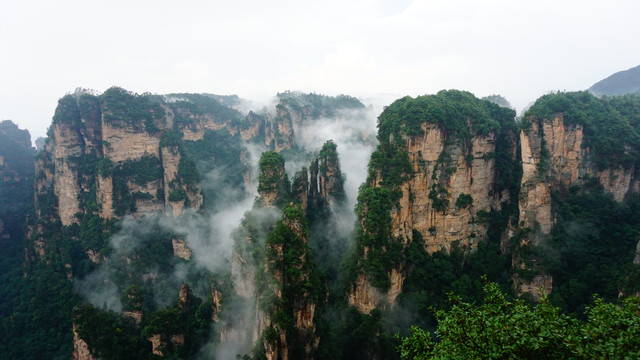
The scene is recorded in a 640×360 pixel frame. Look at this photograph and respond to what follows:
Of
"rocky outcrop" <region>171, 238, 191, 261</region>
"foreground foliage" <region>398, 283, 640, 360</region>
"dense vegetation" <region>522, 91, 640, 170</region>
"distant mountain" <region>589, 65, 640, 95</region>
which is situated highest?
"distant mountain" <region>589, 65, 640, 95</region>

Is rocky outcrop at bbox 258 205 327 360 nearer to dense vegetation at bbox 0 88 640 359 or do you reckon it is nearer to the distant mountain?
dense vegetation at bbox 0 88 640 359

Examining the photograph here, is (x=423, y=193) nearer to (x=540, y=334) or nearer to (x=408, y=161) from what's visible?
(x=408, y=161)

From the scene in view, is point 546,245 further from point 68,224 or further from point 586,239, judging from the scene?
point 68,224

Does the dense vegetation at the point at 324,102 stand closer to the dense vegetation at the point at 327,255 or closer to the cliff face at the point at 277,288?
the dense vegetation at the point at 327,255

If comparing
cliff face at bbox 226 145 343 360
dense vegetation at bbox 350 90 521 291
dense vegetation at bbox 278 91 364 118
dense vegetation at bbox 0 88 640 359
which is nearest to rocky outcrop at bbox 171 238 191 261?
dense vegetation at bbox 0 88 640 359

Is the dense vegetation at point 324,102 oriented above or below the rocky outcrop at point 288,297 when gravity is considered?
above

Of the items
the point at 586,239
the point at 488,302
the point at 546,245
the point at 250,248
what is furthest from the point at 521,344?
the point at 586,239

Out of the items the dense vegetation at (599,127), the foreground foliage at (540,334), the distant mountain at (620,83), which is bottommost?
the foreground foliage at (540,334)

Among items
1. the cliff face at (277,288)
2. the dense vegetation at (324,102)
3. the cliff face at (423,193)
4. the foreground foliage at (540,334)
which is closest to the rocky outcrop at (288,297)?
the cliff face at (277,288)

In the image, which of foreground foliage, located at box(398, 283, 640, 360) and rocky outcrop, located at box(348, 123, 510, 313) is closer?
foreground foliage, located at box(398, 283, 640, 360)
